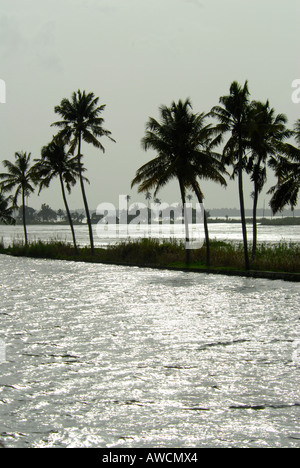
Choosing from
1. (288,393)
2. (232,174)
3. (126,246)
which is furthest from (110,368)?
(126,246)

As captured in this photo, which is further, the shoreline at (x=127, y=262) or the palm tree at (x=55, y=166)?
the palm tree at (x=55, y=166)

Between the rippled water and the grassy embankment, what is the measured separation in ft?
38.4

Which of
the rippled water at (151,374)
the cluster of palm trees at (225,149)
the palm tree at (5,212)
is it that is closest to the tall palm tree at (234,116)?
the cluster of palm trees at (225,149)

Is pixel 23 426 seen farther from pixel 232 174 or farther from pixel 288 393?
pixel 232 174

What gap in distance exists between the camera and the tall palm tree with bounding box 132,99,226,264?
34250mm

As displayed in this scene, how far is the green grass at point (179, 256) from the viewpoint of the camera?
29938mm

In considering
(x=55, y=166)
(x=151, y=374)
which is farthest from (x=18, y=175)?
(x=151, y=374)

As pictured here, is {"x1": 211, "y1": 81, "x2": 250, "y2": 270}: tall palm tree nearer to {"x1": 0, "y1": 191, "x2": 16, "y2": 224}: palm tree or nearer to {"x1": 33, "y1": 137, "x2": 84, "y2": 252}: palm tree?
{"x1": 33, "y1": 137, "x2": 84, "y2": 252}: palm tree

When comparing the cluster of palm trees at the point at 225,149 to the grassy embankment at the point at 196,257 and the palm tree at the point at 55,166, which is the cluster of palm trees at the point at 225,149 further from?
the palm tree at the point at 55,166

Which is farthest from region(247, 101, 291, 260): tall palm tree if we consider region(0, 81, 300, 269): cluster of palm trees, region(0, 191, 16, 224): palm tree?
region(0, 191, 16, 224): palm tree

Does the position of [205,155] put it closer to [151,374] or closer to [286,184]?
[286,184]

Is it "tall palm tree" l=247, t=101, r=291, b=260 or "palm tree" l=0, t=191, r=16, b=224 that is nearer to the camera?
"tall palm tree" l=247, t=101, r=291, b=260

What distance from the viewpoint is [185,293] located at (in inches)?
818

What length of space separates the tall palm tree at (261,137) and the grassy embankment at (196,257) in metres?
1.84
